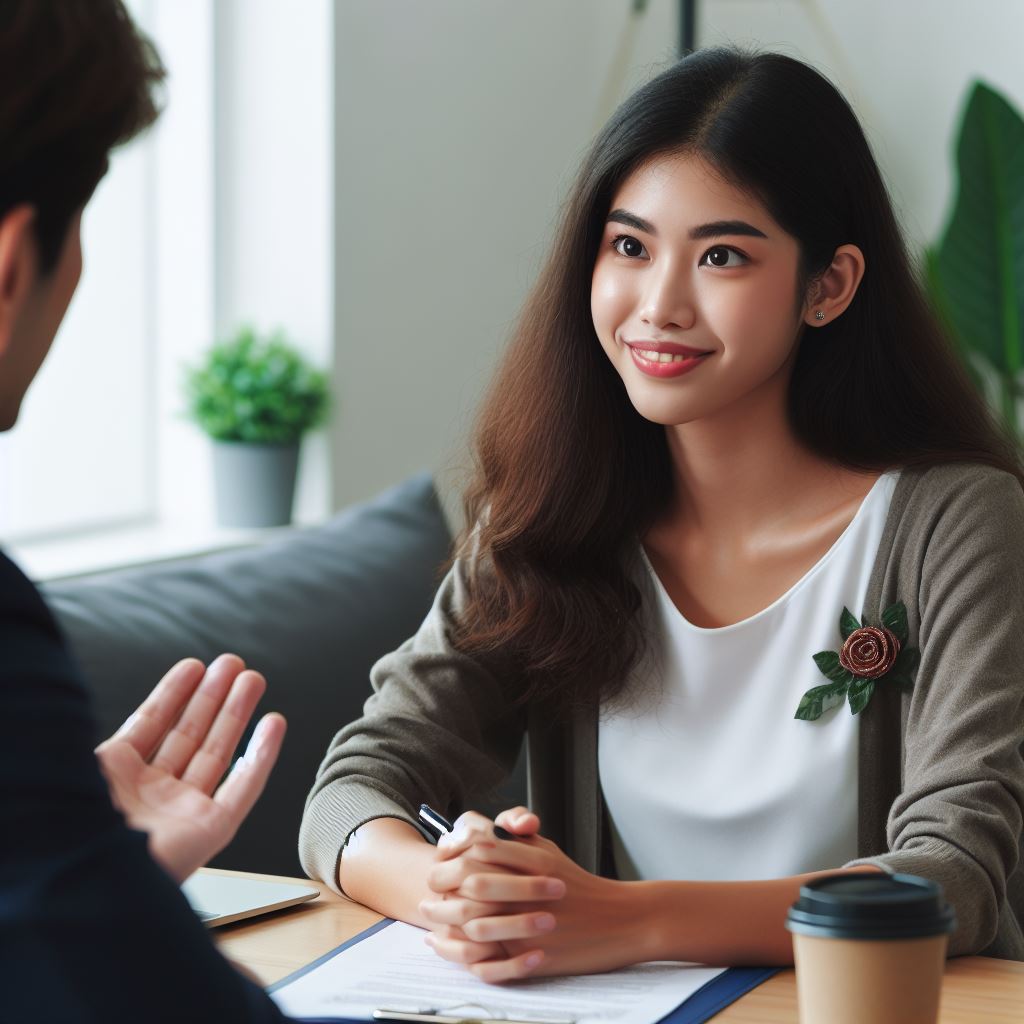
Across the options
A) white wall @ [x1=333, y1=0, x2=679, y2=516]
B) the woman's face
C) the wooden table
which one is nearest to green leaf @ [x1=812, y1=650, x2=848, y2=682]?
the woman's face

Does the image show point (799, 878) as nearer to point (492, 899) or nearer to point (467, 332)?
point (492, 899)

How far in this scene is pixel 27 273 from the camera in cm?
69

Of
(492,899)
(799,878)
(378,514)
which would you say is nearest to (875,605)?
(799,878)

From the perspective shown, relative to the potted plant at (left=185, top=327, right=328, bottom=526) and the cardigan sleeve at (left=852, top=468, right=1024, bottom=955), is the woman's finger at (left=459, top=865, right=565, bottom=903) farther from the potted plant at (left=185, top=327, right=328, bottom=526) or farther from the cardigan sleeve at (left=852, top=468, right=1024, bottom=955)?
the potted plant at (left=185, top=327, right=328, bottom=526)

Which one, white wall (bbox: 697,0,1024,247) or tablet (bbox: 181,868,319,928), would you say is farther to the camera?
white wall (bbox: 697,0,1024,247)

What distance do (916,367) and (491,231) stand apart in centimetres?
185

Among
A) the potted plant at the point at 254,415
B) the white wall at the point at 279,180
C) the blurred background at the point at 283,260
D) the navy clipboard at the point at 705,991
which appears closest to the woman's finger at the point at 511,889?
the navy clipboard at the point at 705,991

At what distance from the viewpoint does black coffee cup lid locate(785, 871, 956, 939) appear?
83 centimetres

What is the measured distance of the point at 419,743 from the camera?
1470 millimetres

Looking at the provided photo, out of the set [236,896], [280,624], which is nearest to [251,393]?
[280,624]

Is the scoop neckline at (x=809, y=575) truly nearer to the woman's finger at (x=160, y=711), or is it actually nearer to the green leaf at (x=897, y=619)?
the green leaf at (x=897, y=619)

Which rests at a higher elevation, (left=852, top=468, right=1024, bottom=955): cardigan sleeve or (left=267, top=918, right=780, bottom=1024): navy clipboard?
(left=852, top=468, right=1024, bottom=955): cardigan sleeve

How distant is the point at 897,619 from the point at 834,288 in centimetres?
33

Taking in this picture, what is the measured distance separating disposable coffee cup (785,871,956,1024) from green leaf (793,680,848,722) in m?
0.61
